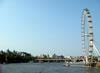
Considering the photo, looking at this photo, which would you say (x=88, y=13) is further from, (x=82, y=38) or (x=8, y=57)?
(x=8, y=57)

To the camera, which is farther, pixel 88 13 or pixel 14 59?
pixel 14 59

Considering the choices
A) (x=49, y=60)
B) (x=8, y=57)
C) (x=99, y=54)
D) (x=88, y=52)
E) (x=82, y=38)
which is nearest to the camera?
(x=88, y=52)

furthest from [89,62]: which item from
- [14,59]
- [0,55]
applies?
[14,59]

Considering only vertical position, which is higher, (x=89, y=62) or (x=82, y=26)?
(x=82, y=26)

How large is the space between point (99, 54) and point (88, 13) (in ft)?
53.2

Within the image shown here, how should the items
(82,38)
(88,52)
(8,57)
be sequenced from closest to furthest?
(88,52)
(82,38)
(8,57)

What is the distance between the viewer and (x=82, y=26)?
2302 inches

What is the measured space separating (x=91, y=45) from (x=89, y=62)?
24.8ft

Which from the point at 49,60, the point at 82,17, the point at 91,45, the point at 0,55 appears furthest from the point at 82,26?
the point at 49,60

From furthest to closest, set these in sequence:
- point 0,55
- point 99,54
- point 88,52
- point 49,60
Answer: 1. point 49,60
2. point 0,55
3. point 99,54
4. point 88,52

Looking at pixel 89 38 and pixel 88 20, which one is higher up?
pixel 88 20

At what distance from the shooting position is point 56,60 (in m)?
179

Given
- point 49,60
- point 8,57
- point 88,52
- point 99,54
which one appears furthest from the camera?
point 49,60

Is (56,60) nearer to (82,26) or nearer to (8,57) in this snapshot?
(8,57)
